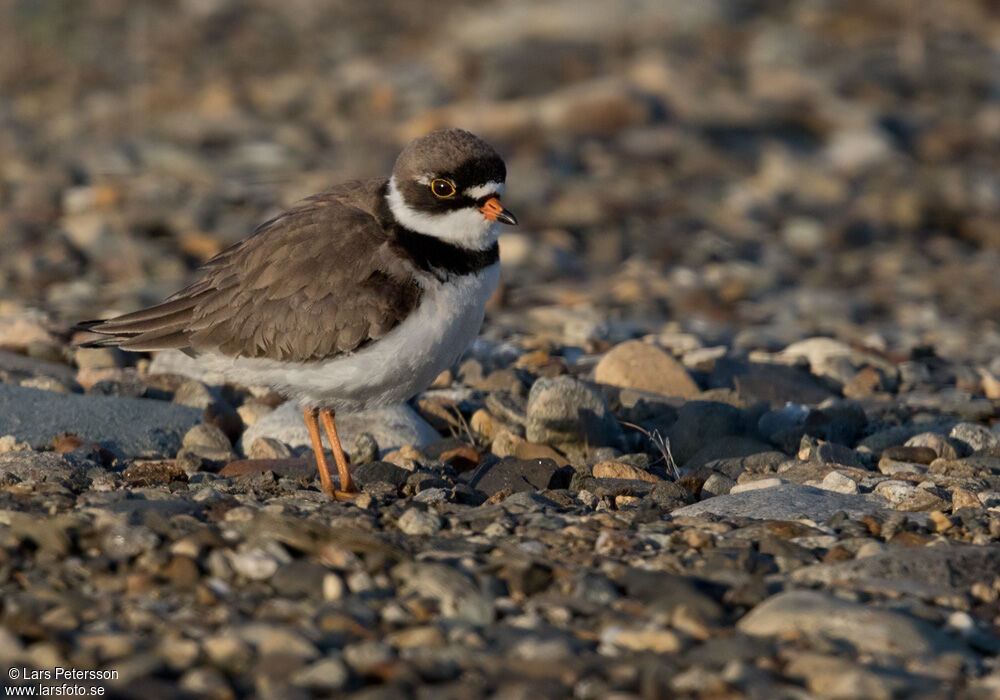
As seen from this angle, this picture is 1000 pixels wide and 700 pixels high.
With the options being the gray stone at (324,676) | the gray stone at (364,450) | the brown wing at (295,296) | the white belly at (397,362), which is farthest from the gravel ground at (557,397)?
the brown wing at (295,296)

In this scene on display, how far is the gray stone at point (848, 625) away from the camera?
4.08 meters

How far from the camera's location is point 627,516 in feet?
17.5

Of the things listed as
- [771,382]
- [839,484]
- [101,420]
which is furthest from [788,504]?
[101,420]

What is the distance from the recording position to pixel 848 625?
414 centimetres

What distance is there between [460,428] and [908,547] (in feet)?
9.22

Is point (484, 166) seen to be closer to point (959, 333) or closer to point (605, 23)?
point (959, 333)

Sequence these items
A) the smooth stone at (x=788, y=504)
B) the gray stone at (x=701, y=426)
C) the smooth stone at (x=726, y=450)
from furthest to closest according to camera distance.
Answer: the gray stone at (x=701, y=426) → the smooth stone at (x=726, y=450) → the smooth stone at (x=788, y=504)

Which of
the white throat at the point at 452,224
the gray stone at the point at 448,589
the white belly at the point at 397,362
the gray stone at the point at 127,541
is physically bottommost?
the gray stone at the point at 448,589

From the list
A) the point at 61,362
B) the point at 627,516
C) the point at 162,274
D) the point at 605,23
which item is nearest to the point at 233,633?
the point at 627,516

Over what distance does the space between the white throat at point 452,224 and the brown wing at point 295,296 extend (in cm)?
16

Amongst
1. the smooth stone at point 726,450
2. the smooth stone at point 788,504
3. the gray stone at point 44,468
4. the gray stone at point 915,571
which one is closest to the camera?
the gray stone at point 915,571

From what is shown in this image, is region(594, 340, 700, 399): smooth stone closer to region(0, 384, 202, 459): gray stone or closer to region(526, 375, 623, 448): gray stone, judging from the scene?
region(526, 375, 623, 448): gray stone

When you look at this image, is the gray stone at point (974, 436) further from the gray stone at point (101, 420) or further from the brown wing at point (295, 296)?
the gray stone at point (101, 420)

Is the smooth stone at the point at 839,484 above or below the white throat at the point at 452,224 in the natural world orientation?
below
